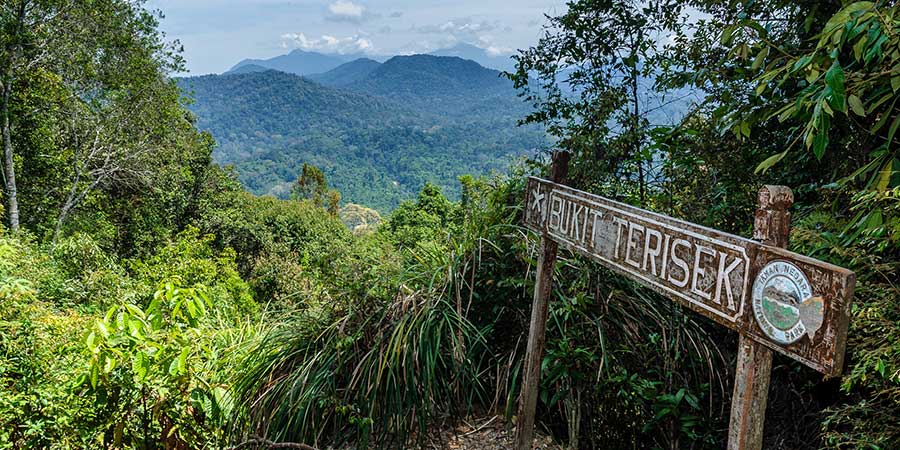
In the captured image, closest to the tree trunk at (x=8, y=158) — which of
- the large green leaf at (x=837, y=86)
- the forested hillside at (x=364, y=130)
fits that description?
the large green leaf at (x=837, y=86)

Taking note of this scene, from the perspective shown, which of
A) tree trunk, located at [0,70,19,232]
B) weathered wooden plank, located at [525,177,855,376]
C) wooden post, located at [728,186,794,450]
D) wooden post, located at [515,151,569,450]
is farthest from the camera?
tree trunk, located at [0,70,19,232]

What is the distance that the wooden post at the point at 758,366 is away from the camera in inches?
39.3

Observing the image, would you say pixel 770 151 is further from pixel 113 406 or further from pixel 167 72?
pixel 167 72

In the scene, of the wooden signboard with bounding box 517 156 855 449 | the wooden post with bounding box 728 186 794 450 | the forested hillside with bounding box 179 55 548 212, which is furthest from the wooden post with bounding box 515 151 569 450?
the forested hillside with bounding box 179 55 548 212

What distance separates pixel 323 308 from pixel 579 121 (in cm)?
196

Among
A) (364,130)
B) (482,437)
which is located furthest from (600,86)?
(364,130)

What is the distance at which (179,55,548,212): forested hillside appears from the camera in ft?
282

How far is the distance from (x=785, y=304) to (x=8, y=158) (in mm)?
11601

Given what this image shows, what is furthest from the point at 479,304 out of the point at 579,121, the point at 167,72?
the point at 167,72

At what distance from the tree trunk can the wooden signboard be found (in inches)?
416

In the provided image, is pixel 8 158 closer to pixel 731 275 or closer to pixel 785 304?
pixel 731 275

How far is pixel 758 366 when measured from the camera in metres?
1.02

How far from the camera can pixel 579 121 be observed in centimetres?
316

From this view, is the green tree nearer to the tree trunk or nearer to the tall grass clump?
the tall grass clump
